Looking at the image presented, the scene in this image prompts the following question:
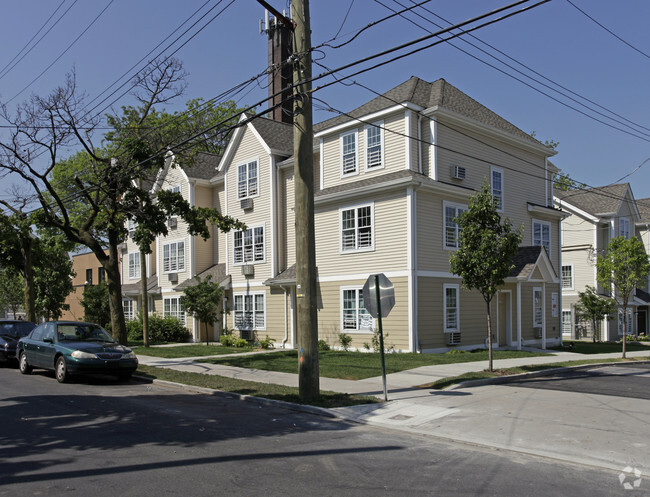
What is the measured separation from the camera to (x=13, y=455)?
7074 mm

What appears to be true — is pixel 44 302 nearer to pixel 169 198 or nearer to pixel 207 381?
pixel 169 198

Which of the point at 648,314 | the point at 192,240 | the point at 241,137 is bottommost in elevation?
the point at 648,314

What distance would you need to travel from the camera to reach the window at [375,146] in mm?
21812

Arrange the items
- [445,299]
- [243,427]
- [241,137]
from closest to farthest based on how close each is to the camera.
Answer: [243,427] → [445,299] → [241,137]

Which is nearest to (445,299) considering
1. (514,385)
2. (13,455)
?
(514,385)

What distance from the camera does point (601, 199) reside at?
36656mm

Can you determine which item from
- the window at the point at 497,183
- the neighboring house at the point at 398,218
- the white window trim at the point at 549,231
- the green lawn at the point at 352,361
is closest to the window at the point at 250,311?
the neighboring house at the point at 398,218

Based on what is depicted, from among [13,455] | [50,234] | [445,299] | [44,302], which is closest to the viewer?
[13,455]

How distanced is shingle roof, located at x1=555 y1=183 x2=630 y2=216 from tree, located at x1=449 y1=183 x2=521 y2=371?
74.4ft

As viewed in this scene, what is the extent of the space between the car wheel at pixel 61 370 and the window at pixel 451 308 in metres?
13.3

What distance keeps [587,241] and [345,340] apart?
818 inches

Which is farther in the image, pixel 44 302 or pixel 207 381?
pixel 44 302

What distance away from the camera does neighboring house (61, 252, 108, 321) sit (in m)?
45.5

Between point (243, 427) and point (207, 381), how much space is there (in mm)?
5289
